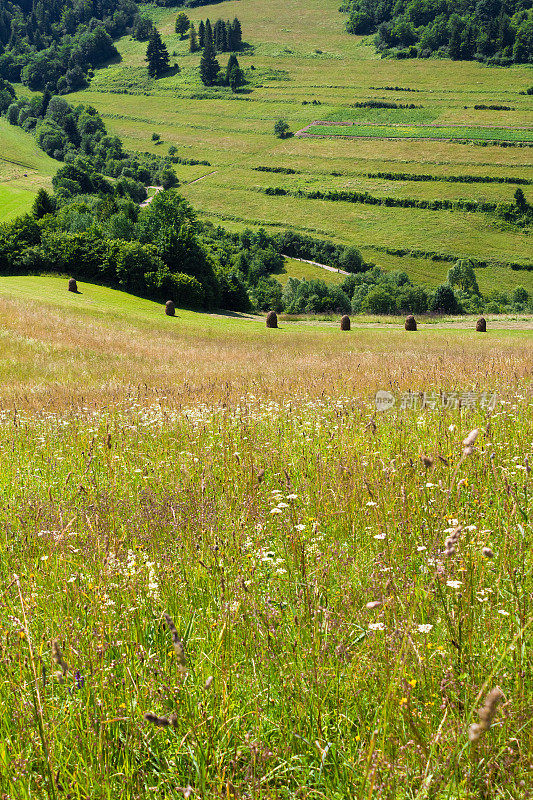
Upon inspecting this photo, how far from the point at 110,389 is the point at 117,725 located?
11551 millimetres

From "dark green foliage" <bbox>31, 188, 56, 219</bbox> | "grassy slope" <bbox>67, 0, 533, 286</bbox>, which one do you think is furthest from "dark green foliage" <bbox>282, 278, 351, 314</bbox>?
"dark green foliage" <bbox>31, 188, 56, 219</bbox>

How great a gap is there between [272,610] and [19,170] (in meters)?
145

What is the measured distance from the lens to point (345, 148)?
14288cm

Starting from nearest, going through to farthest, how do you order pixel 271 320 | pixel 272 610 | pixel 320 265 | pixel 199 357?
pixel 272 610
pixel 199 357
pixel 271 320
pixel 320 265

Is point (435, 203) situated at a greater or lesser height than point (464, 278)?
greater

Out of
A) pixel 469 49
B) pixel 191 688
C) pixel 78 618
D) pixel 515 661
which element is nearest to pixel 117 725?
pixel 191 688

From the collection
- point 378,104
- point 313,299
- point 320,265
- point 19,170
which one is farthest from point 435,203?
point 19,170

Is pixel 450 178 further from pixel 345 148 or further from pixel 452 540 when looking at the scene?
pixel 452 540

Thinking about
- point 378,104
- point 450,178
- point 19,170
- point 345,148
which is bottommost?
point 19,170

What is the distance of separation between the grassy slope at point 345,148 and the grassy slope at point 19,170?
1080 inches

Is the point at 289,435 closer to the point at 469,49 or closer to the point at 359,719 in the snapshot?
the point at 359,719

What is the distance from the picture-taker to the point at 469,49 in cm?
19000

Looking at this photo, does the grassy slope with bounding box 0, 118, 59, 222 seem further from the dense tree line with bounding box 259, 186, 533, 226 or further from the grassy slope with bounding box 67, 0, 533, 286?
the dense tree line with bounding box 259, 186, 533, 226

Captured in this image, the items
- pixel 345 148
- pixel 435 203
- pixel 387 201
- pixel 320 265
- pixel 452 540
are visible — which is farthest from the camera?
pixel 345 148
